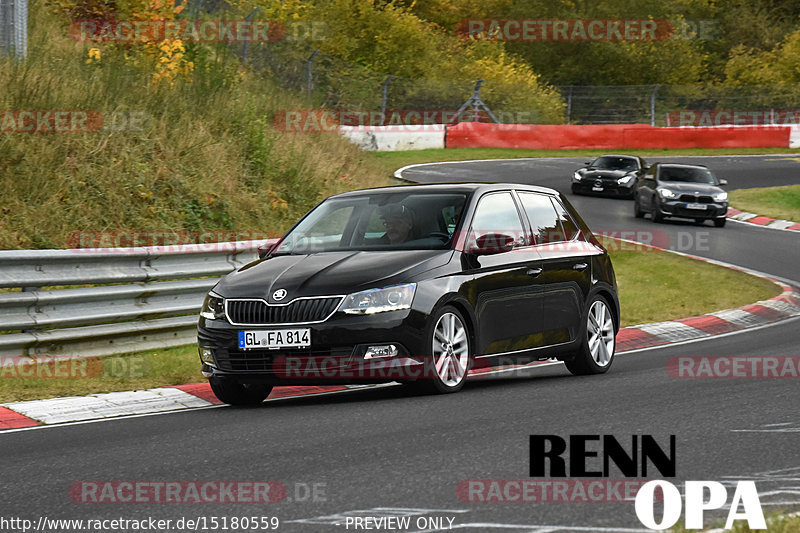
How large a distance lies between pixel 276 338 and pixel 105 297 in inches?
112

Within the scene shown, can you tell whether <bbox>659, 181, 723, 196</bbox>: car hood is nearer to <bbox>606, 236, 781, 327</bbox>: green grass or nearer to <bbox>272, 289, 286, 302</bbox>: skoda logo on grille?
<bbox>606, 236, 781, 327</bbox>: green grass

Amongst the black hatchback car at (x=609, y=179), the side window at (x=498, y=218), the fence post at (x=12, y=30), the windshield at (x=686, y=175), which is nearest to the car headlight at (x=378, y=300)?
the side window at (x=498, y=218)

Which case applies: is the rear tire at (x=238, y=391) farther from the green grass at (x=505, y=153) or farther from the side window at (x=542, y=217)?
the green grass at (x=505, y=153)

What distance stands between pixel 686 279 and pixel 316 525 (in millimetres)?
14360

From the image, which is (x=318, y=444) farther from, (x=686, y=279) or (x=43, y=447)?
(x=686, y=279)

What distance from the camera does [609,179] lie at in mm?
31891

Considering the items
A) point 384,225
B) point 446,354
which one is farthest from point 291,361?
point 384,225

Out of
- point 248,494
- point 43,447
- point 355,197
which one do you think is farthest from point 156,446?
point 355,197

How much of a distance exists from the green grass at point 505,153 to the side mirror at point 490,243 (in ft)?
84.0

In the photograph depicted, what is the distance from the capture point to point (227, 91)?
66.1 ft

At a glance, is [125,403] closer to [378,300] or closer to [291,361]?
[291,361]

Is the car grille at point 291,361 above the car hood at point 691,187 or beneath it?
above

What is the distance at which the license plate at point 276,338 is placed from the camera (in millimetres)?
8773

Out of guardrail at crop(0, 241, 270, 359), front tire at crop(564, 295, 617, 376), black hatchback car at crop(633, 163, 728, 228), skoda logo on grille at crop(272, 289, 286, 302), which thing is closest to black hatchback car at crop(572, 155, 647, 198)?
black hatchback car at crop(633, 163, 728, 228)
